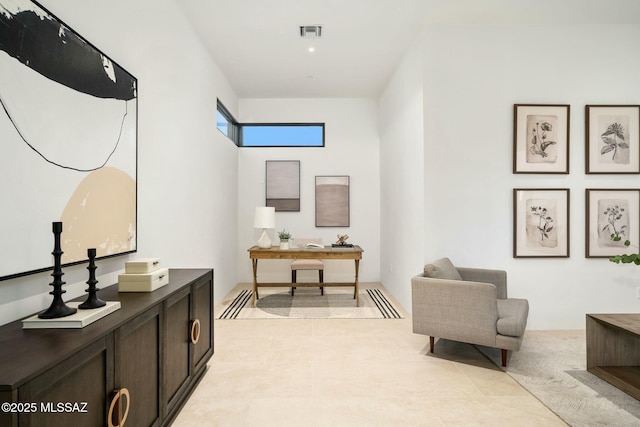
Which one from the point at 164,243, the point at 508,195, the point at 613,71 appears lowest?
the point at 164,243

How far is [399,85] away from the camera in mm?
4652

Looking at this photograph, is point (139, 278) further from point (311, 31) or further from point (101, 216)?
point (311, 31)

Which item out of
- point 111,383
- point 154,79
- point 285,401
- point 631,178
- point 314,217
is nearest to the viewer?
point 111,383

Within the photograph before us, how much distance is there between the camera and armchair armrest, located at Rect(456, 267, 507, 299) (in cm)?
333

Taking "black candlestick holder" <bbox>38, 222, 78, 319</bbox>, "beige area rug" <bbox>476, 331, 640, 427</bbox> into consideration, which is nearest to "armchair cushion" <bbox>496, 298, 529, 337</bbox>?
"beige area rug" <bbox>476, 331, 640, 427</bbox>

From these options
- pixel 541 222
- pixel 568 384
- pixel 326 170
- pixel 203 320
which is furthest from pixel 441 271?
pixel 326 170

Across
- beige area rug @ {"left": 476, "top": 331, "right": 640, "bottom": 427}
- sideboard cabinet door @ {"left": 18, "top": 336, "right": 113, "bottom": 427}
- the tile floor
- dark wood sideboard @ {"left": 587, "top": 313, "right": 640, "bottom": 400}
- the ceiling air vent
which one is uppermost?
the ceiling air vent

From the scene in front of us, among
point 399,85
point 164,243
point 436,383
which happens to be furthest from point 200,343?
point 399,85

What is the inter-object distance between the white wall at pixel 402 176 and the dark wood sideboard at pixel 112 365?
8.33ft

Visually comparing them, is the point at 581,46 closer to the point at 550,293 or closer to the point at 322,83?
the point at 550,293

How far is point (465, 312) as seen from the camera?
2.77 metres

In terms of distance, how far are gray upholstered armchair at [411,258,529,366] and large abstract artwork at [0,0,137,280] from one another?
235 cm

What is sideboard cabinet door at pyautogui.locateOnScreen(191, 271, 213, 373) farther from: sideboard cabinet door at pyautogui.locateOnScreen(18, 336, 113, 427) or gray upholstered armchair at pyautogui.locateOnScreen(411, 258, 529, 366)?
gray upholstered armchair at pyautogui.locateOnScreen(411, 258, 529, 366)

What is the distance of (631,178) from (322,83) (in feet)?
13.1
